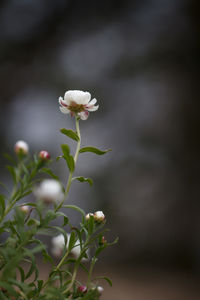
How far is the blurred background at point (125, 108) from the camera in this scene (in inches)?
91.8

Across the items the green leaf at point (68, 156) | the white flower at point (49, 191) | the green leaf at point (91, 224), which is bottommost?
the white flower at point (49, 191)

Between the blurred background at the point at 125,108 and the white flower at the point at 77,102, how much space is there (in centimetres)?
191

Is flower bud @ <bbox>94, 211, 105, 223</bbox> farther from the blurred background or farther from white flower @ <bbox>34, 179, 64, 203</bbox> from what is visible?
the blurred background

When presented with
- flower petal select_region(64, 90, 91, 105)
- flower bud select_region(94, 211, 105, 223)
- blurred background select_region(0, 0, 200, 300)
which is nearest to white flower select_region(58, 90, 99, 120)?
flower petal select_region(64, 90, 91, 105)

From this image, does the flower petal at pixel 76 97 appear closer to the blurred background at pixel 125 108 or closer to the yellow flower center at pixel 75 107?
the yellow flower center at pixel 75 107

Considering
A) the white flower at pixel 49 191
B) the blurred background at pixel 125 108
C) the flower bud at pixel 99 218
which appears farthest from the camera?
the blurred background at pixel 125 108

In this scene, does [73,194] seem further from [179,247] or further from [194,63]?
[194,63]

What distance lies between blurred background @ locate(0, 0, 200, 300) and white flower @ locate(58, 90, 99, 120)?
1.91 m

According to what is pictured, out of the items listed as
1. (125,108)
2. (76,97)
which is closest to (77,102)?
(76,97)

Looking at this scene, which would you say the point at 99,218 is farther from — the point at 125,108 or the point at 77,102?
the point at 125,108

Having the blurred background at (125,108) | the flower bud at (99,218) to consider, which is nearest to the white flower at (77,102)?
the flower bud at (99,218)

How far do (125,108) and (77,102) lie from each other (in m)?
2.16

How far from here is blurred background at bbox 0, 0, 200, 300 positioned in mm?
2332

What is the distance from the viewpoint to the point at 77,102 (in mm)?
370
